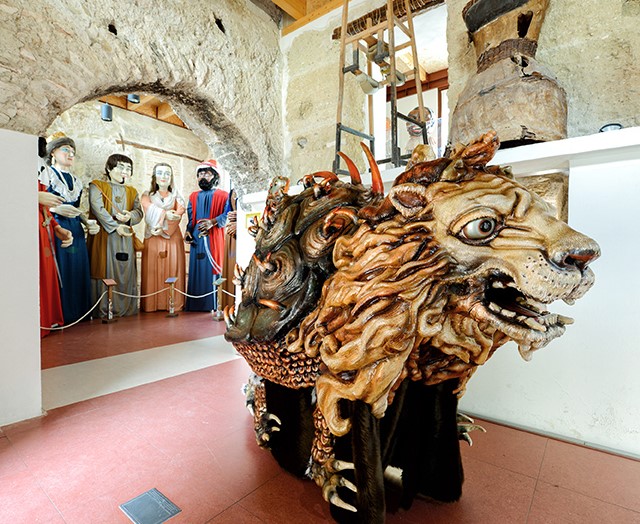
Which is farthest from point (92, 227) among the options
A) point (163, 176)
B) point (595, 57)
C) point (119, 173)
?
point (595, 57)

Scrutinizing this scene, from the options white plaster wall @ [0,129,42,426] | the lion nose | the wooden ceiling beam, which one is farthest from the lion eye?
the wooden ceiling beam

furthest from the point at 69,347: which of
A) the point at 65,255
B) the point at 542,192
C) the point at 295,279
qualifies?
the point at 542,192

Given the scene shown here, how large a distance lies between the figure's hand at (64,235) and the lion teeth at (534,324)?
524cm

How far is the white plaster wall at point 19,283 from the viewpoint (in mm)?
1760

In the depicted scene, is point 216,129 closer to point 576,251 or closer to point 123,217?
point 123,217

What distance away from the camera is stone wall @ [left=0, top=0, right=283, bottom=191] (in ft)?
6.39

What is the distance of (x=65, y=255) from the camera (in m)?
4.75

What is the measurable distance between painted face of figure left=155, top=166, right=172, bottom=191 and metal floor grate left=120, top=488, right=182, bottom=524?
558 centimetres

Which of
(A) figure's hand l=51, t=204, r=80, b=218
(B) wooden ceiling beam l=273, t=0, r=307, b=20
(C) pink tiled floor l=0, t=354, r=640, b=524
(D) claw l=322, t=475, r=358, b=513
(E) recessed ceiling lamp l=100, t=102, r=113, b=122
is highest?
(B) wooden ceiling beam l=273, t=0, r=307, b=20

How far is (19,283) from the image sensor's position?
1805 millimetres

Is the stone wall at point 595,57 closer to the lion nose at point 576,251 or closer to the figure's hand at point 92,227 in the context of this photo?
the lion nose at point 576,251

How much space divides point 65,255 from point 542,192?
18.0 ft

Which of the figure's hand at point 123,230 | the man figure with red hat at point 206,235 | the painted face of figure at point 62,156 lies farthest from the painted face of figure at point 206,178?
the painted face of figure at point 62,156

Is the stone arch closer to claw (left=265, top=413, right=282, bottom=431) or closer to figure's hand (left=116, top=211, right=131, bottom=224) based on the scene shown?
figure's hand (left=116, top=211, right=131, bottom=224)
